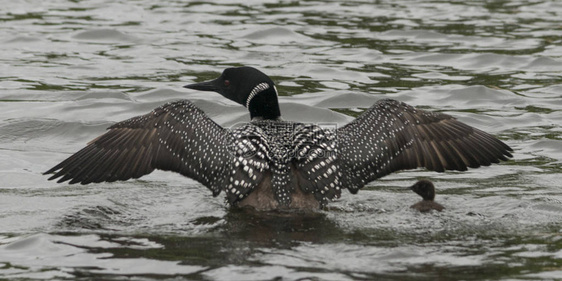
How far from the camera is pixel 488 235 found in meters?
6.39

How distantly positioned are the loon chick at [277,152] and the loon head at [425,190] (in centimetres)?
19

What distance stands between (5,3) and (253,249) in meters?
9.29

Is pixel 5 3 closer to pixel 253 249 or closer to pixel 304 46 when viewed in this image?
pixel 304 46

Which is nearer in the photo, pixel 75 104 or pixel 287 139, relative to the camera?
pixel 287 139

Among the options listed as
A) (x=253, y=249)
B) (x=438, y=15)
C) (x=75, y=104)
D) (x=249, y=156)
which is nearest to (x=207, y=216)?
(x=249, y=156)

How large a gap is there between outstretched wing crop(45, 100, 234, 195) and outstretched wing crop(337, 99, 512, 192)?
931 millimetres

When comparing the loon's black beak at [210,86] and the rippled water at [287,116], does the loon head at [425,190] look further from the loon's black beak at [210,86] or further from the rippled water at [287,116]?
the loon's black beak at [210,86]

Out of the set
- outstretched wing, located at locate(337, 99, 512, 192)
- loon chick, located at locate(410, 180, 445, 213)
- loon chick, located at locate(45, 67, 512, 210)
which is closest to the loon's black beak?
loon chick, located at locate(45, 67, 512, 210)

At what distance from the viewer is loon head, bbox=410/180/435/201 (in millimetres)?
7188

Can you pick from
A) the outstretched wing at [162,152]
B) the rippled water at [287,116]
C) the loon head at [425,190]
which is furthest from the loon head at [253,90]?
the loon head at [425,190]

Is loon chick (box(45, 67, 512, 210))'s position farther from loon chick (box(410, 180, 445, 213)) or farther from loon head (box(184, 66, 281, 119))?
loon chick (box(410, 180, 445, 213))

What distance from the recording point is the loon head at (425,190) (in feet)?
23.6

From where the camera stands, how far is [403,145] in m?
7.44

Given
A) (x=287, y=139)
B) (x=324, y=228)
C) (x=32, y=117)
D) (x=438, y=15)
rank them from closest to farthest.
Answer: (x=324, y=228), (x=287, y=139), (x=32, y=117), (x=438, y=15)
